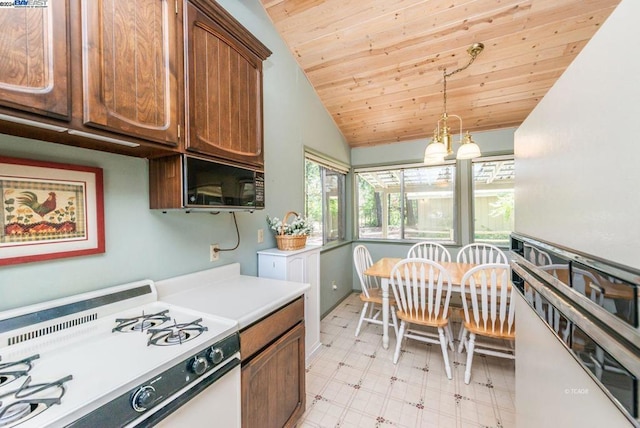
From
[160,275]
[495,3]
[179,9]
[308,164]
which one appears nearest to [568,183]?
[179,9]

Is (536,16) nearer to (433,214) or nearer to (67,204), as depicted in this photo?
(433,214)

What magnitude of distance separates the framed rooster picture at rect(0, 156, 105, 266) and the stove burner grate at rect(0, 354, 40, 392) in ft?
1.20

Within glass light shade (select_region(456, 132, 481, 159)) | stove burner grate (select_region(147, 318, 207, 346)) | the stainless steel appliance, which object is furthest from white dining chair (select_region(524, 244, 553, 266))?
glass light shade (select_region(456, 132, 481, 159))

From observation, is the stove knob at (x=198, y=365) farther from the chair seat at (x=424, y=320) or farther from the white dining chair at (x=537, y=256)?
the chair seat at (x=424, y=320)

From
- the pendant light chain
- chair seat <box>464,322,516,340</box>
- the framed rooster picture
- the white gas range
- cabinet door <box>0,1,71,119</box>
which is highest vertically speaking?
the pendant light chain

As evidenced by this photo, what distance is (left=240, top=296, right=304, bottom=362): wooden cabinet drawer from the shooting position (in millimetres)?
1131

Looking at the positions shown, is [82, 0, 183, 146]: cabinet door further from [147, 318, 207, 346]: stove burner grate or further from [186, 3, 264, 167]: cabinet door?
[147, 318, 207, 346]: stove burner grate

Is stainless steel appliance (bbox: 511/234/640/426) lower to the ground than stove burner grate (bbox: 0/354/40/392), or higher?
higher

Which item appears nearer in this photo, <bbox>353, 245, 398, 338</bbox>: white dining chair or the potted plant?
the potted plant

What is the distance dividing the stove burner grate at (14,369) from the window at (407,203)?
12.4 feet

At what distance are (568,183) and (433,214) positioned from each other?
3390 mm

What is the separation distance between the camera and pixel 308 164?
10.3 feet

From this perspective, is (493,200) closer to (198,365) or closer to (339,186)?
(339,186)

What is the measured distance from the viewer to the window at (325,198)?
3203 mm
